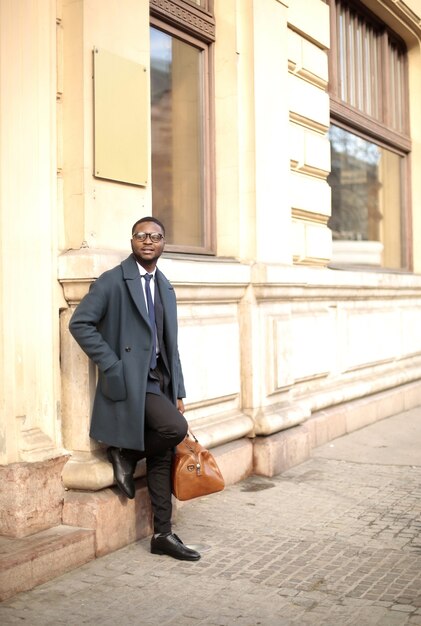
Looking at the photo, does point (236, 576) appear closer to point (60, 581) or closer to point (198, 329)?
point (60, 581)

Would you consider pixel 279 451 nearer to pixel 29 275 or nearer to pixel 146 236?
pixel 146 236

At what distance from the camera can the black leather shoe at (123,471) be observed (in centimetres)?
496

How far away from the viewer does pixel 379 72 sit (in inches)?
430

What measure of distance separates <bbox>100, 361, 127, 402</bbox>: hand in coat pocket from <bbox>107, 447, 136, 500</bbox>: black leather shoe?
0.42 metres

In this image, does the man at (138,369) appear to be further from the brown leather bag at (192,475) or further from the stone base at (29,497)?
the stone base at (29,497)

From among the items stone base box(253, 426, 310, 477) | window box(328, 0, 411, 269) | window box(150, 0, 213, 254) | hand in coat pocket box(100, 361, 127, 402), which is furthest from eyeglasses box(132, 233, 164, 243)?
window box(328, 0, 411, 269)

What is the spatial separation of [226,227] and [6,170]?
2657mm

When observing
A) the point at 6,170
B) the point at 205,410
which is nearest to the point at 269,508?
the point at 205,410

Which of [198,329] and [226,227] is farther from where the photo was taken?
[226,227]

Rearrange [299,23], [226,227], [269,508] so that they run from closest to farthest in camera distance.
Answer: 1. [269,508]
2. [226,227]
3. [299,23]

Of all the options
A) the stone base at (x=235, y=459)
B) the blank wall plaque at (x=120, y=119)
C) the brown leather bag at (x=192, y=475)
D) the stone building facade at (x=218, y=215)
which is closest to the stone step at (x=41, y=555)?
the stone building facade at (x=218, y=215)

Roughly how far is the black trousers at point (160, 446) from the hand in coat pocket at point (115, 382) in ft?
0.58

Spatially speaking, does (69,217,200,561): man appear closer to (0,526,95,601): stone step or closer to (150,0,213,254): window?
(0,526,95,601): stone step

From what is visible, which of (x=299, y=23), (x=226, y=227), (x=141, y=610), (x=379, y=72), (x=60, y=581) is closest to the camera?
(x=141, y=610)
